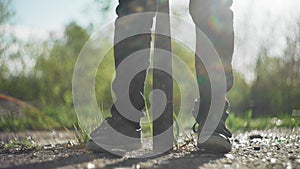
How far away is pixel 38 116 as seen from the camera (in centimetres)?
468

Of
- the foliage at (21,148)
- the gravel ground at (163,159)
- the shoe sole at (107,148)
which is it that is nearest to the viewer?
the gravel ground at (163,159)

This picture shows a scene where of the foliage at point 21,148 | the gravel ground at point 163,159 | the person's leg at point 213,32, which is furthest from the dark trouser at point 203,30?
the foliage at point 21,148

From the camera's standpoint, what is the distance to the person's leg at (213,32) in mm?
2111

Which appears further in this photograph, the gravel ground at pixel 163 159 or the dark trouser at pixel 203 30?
the dark trouser at pixel 203 30

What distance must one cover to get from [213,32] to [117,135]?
2.37 feet

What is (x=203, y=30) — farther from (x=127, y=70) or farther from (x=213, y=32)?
(x=127, y=70)

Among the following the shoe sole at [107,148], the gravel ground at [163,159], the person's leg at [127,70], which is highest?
the person's leg at [127,70]

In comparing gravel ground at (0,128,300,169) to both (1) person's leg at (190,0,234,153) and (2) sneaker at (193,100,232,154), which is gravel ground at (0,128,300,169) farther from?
(1) person's leg at (190,0,234,153)

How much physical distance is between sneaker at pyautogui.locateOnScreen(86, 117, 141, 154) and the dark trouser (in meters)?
0.05

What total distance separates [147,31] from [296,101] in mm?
5290

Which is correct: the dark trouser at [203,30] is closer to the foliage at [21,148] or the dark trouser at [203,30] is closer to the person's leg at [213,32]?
the person's leg at [213,32]

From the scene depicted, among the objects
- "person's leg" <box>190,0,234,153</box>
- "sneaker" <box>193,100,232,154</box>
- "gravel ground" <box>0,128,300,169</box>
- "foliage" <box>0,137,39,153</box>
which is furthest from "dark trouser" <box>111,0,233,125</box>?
"foliage" <box>0,137,39,153</box>

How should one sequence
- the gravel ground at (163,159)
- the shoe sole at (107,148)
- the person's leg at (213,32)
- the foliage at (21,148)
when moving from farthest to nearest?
1. the foliage at (21,148)
2. the person's leg at (213,32)
3. the shoe sole at (107,148)
4. the gravel ground at (163,159)

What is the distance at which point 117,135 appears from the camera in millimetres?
2129
